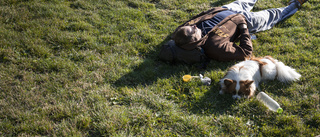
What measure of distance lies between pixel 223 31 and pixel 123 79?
250 cm

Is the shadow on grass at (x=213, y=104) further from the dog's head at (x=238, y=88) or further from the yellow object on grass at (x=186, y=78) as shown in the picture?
the yellow object on grass at (x=186, y=78)

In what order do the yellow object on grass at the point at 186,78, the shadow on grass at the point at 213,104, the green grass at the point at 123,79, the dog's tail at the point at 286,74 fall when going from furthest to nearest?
the yellow object on grass at the point at 186,78
the dog's tail at the point at 286,74
the shadow on grass at the point at 213,104
the green grass at the point at 123,79

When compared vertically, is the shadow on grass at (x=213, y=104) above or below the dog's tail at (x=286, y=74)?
below

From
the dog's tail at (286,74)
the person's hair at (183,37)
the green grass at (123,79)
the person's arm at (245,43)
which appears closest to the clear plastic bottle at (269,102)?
the green grass at (123,79)

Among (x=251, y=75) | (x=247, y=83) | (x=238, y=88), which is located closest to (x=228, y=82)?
(x=238, y=88)

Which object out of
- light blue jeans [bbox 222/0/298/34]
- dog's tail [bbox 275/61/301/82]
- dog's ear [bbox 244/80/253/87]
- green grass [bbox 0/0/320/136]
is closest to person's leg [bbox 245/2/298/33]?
light blue jeans [bbox 222/0/298/34]

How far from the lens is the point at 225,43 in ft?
16.4

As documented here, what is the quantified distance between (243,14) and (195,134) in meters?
3.90

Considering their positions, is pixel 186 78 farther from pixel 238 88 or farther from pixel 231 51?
pixel 231 51

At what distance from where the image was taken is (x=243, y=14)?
6012 mm

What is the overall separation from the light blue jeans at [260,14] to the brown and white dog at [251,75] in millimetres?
1609

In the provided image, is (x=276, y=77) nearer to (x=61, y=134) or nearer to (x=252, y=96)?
(x=252, y=96)

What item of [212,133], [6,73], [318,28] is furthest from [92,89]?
[318,28]

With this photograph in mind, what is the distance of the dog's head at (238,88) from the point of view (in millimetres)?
4023
